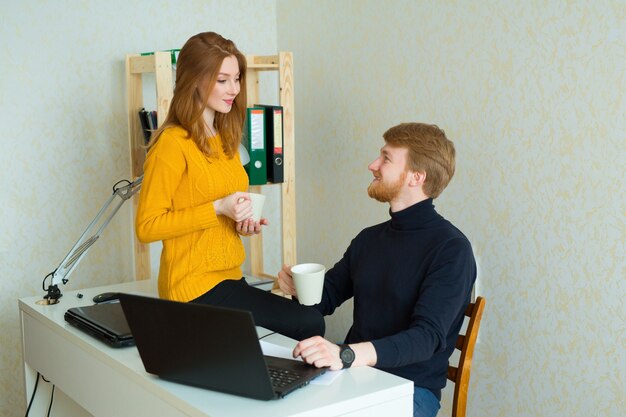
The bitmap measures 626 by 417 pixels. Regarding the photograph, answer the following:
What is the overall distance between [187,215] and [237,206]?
0.16m

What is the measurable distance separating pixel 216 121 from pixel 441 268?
36.6 inches

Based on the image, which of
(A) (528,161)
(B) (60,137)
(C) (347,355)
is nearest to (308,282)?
(C) (347,355)

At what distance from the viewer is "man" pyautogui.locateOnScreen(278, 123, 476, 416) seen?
1846 mm

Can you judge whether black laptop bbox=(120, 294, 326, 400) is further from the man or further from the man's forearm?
the man

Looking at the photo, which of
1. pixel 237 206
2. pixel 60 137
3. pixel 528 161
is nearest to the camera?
pixel 237 206

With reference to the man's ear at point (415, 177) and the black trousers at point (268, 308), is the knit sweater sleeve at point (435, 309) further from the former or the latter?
the black trousers at point (268, 308)

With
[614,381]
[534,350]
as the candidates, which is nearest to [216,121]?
[534,350]

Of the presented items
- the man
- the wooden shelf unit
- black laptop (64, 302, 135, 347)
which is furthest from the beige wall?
black laptop (64, 302, 135, 347)

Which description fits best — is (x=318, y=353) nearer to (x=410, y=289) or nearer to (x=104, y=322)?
(x=410, y=289)

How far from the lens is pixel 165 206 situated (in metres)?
2.21

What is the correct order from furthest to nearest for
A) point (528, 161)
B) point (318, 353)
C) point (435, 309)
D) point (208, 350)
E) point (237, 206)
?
point (528, 161), point (237, 206), point (435, 309), point (318, 353), point (208, 350)

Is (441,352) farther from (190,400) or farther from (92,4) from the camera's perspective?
(92,4)

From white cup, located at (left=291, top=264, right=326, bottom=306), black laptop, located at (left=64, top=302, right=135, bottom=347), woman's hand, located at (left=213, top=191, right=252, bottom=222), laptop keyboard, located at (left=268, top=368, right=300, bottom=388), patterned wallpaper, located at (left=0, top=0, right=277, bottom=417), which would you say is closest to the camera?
laptop keyboard, located at (left=268, top=368, right=300, bottom=388)

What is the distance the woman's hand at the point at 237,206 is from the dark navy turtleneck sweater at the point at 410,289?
1.02 ft
